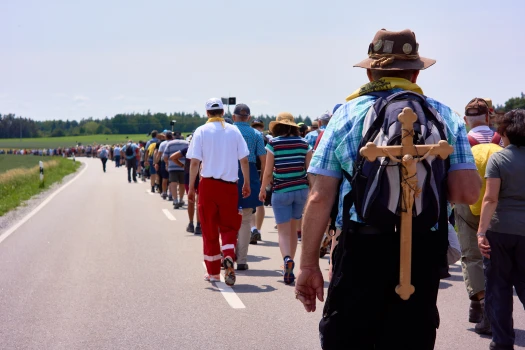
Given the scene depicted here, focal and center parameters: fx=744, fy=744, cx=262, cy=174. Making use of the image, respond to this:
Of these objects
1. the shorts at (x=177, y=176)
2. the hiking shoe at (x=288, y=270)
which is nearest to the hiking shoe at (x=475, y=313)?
the hiking shoe at (x=288, y=270)

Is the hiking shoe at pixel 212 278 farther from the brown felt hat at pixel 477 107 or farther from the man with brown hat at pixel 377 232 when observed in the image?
the man with brown hat at pixel 377 232

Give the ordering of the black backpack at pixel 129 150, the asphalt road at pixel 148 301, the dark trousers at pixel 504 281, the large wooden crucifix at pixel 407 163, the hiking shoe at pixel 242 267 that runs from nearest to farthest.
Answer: the large wooden crucifix at pixel 407 163 → the dark trousers at pixel 504 281 → the asphalt road at pixel 148 301 → the hiking shoe at pixel 242 267 → the black backpack at pixel 129 150

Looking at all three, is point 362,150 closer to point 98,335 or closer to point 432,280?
point 432,280

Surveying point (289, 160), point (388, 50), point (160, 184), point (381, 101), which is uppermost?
point (388, 50)

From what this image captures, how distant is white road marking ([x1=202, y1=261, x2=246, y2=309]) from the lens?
25.1 ft

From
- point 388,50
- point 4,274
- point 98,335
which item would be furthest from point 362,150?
point 4,274

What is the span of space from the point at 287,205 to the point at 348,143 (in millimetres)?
5444

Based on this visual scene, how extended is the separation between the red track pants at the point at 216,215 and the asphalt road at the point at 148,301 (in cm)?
44

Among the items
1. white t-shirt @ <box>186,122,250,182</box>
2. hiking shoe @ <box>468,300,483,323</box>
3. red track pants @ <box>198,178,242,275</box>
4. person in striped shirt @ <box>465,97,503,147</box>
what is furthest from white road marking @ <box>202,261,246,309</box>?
person in striped shirt @ <box>465,97,503,147</box>

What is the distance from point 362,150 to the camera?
3.14 m

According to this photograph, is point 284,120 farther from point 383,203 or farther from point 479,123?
point 383,203

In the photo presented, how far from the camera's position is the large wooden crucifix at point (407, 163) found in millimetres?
3137

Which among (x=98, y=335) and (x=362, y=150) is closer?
(x=362, y=150)

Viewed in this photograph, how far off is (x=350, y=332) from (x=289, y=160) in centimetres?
562
